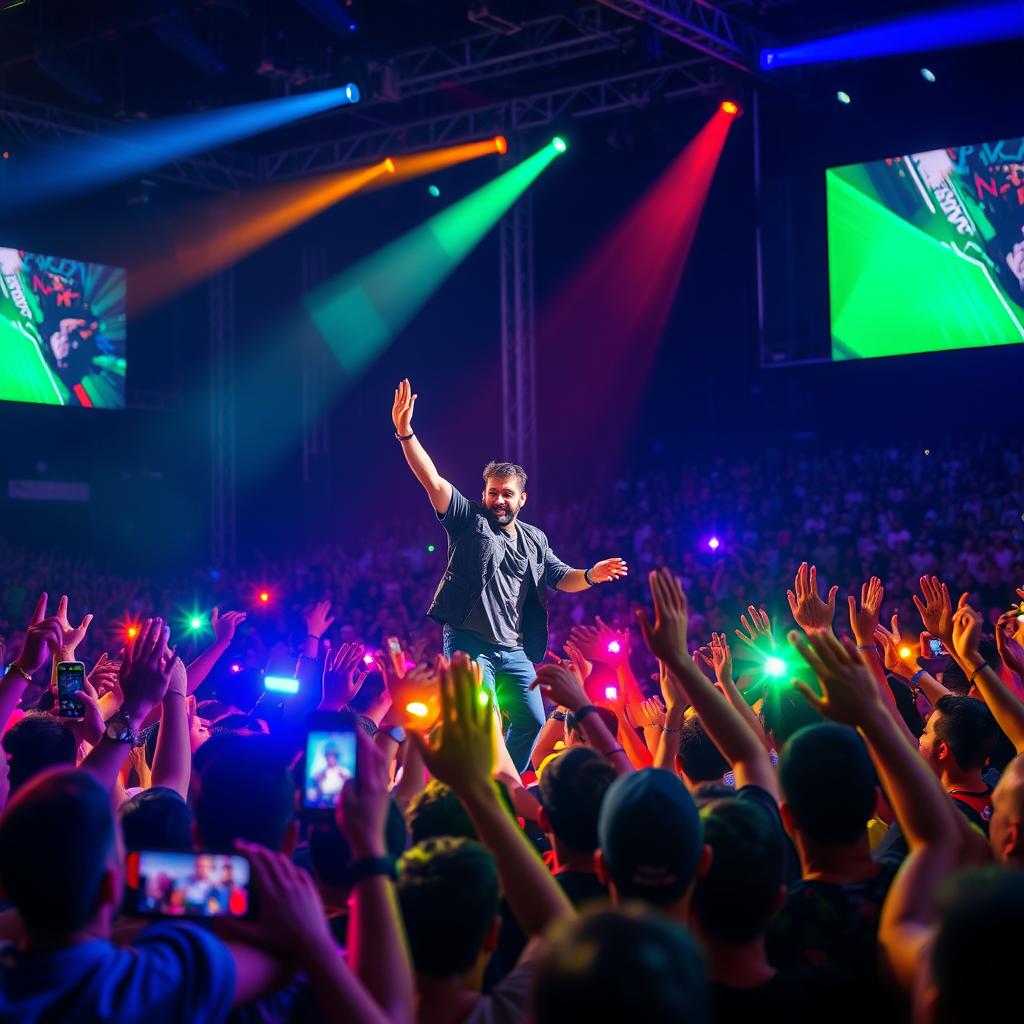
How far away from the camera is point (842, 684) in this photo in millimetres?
2234

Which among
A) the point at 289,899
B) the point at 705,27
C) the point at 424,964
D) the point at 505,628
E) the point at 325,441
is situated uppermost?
the point at 705,27

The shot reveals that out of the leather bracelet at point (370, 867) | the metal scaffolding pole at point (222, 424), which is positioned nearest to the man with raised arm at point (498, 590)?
the leather bracelet at point (370, 867)

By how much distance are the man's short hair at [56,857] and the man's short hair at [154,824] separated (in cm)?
71

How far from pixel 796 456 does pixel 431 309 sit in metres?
5.61

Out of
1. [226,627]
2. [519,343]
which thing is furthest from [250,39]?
[226,627]

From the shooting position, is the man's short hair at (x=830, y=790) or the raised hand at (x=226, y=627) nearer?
the man's short hair at (x=830, y=790)

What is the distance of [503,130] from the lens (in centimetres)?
1352

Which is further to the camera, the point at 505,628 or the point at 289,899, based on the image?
the point at 505,628

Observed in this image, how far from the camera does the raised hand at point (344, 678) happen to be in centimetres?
423

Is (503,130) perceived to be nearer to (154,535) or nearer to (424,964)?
(154,535)

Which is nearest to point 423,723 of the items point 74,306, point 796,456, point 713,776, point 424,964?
point 713,776

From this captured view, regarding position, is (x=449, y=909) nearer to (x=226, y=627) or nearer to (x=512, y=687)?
(x=226, y=627)

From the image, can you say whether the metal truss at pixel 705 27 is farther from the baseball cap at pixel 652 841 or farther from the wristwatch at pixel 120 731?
the baseball cap at pixel 652 841

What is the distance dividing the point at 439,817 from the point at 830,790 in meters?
0.80
